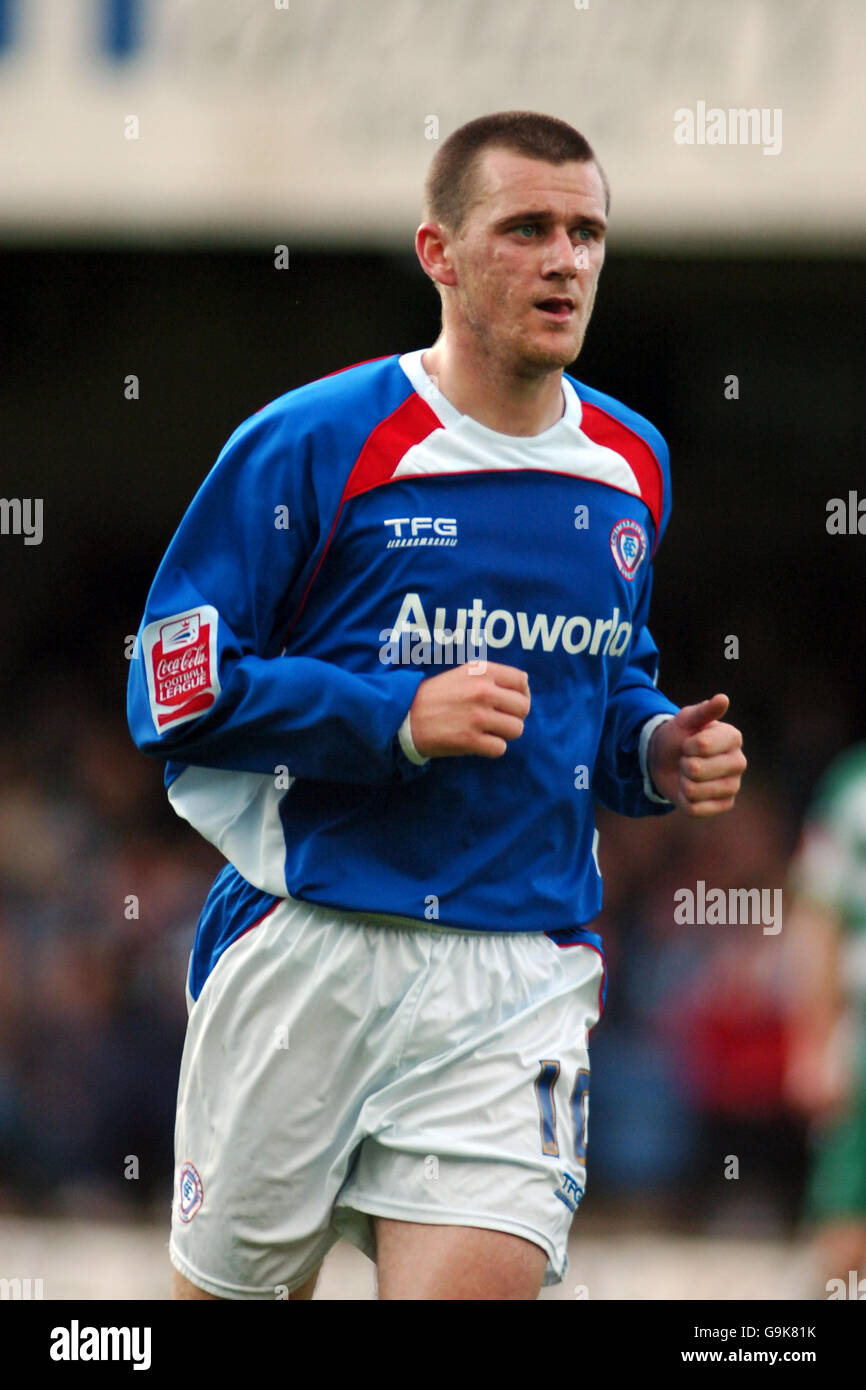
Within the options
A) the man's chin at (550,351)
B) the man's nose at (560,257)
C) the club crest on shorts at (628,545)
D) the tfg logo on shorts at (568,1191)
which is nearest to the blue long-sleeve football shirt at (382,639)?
the club crest on shorts at (628,545)

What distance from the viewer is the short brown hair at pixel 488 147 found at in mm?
3305

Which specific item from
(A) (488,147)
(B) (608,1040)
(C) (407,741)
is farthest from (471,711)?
(B) (608,1040)

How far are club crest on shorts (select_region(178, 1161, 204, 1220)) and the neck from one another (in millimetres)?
1400

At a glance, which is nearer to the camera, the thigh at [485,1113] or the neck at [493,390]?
the thigh at [485,1113]

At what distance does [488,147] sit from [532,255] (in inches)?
8.7

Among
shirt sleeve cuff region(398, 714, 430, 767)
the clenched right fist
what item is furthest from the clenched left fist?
shirt sleeve cuff region(398, 714, 430, 767)

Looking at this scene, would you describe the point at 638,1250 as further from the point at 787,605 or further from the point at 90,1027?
the point at 787,605

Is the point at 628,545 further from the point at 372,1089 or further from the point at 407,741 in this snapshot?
the point at 372,1089

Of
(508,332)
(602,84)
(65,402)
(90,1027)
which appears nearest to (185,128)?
(602,84)

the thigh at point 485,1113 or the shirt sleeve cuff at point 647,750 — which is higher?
the shirt sleeve cuff at point 647,750

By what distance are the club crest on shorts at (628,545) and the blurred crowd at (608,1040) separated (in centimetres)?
462

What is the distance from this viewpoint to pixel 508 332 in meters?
3.30

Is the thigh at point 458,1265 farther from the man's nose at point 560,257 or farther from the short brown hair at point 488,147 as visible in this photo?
the short brown hair at point 488,147

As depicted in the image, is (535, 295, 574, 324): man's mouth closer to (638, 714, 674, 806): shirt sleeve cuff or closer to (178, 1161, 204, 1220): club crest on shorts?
(638, 714, 674, 806): shirt sleeve cuff
